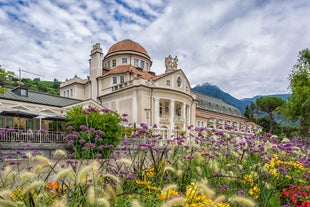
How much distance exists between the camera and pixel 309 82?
24.9 metres

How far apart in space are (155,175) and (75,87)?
4056 cm

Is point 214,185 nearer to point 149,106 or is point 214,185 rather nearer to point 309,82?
point 309,82

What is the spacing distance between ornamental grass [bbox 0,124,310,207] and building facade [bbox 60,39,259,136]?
21.3 metres

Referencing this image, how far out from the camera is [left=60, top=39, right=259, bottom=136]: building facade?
105 ft

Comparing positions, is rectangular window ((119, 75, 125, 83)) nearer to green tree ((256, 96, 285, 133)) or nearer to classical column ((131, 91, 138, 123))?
→ classical column ((131, 91, 138, 123))

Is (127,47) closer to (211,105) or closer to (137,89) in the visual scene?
(137,89)

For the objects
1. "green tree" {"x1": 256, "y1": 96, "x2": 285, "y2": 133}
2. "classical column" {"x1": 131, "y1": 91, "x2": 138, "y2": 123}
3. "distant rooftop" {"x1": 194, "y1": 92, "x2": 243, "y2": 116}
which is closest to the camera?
"classical column" {"x1": 131, "y1": 91, "x2": 138, "y2": 123}

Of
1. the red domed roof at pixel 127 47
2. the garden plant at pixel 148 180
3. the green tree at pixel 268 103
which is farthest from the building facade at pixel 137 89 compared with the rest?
the green tree at pixel 268 103

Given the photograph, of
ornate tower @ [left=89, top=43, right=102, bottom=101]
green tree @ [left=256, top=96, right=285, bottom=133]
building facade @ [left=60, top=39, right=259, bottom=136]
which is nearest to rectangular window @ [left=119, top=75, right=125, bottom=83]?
building facade @ [left=60, top=39, right=259, bottom=136]

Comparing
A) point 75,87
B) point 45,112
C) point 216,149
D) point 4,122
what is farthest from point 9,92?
point 216,149

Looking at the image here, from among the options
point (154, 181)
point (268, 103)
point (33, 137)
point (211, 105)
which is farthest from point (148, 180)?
point (268, 103)

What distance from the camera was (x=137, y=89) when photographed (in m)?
31.8

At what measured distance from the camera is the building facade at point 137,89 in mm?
32062

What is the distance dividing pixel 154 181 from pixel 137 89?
28.5 meters
